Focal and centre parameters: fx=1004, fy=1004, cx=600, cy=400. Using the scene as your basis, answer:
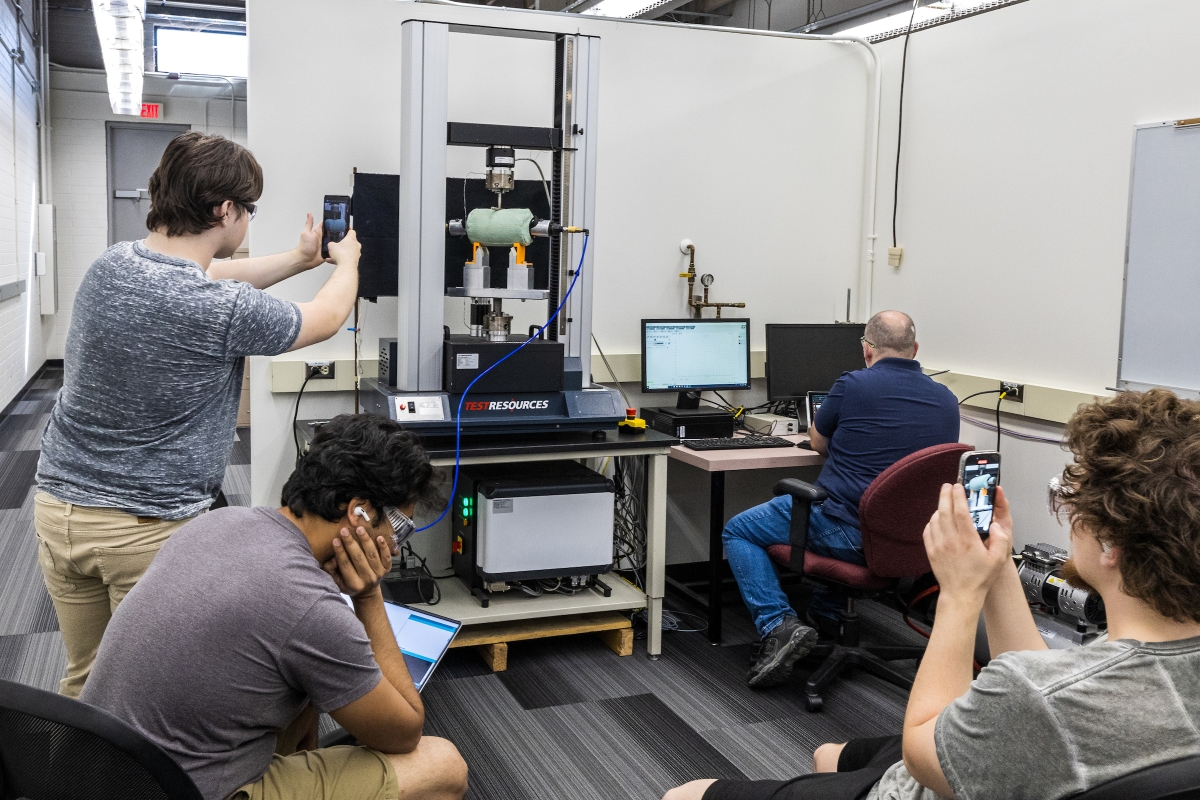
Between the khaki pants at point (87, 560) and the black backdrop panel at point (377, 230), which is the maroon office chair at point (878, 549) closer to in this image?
the black backdrop panel at point (377, 230)

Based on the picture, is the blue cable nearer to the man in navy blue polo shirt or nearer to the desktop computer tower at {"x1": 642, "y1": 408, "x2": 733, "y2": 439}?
the desktop computer tower at {"x1": 642, "y1": 408, "x2": 733, "y2": 439}

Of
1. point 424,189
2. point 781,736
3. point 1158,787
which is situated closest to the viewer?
point 1158,787

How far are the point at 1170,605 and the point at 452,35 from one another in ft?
9.81

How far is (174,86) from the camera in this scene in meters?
8.29

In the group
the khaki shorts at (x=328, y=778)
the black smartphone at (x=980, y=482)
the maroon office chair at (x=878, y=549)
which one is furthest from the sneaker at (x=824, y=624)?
the khaki shorts at (x=328, y=778)

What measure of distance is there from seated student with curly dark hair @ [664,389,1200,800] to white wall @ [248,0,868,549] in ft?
8.73

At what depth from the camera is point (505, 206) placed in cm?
323

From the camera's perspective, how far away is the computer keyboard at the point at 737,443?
3316mm

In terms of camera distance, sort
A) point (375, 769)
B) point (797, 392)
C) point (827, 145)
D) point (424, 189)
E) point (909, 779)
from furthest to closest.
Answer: point (827, 145)
point (797, 392)
point (424, 189)
point (375, 769)
point (909, 779)

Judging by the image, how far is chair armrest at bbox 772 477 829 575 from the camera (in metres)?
2.84

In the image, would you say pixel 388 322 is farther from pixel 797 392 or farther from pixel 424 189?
pixel 797 392

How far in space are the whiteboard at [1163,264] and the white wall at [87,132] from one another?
746 centimetres

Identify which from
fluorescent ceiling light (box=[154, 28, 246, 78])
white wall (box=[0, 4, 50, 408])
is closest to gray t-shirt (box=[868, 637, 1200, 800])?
white wall (box=[0, 4, 50, 408])

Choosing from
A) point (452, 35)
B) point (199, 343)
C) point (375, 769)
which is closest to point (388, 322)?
point (452, 35)
